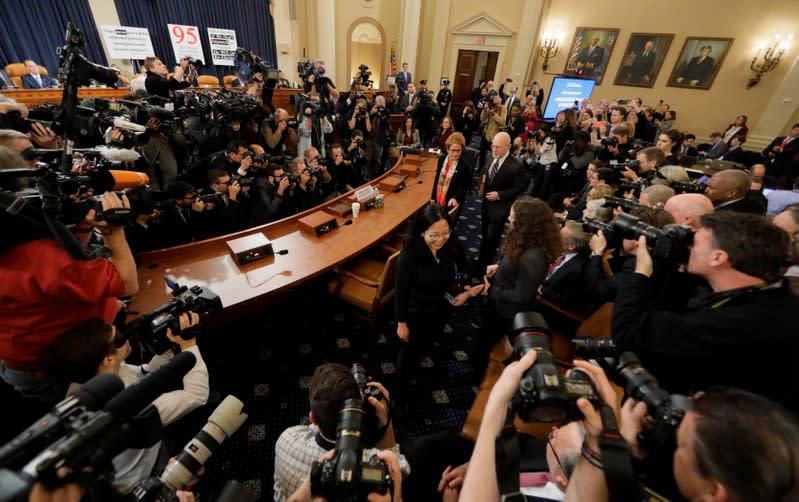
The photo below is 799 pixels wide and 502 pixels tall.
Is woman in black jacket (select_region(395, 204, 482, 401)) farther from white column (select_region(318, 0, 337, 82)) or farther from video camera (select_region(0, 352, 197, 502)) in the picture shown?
white column (select_region(318, 0, 337, 82))

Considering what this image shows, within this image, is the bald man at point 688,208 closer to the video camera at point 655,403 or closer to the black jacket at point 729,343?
the black jacket at point 729,343

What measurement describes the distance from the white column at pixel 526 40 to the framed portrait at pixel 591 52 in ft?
3.90

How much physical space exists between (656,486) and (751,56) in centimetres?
1234

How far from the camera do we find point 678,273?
5.98ft

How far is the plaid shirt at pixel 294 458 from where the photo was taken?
1.20 m

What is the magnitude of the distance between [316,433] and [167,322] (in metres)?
0.82

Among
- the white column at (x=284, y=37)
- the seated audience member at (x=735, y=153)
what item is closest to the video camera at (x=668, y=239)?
the seated audience member at (x=735, y=153)

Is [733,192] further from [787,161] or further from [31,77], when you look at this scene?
[31,77]

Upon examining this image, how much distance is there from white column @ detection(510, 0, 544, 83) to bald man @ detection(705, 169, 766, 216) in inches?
364

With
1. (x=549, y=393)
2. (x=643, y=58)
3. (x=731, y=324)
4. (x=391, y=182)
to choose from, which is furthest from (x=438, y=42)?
(x=549, y=393)

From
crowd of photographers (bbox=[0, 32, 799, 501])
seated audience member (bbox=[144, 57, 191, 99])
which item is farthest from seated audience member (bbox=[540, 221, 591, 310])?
seated audience member (bbox=[144, 57, 191, 99])

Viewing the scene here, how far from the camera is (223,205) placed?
10.3 feet

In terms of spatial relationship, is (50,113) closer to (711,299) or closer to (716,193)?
(711,299)

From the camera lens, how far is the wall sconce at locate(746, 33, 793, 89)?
7.91m
